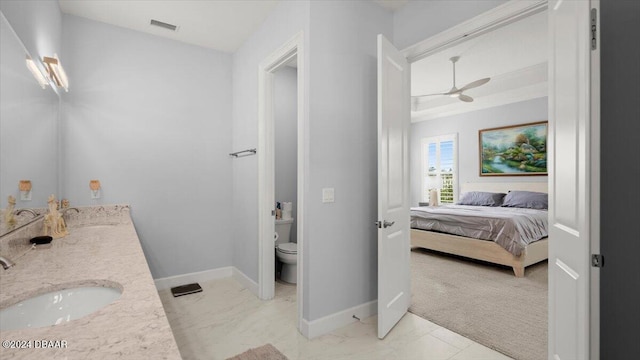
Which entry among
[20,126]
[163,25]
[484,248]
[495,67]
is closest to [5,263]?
[20,126]

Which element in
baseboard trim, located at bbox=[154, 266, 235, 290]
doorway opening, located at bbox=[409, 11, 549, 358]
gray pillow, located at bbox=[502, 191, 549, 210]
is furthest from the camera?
gray pillow, located at bbox=[502, 191, 549, 210]

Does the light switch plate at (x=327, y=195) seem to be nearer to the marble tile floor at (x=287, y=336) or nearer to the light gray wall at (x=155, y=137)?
the marble tile floor at (x=287, y=336)

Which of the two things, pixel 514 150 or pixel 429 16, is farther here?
pixel 514 150

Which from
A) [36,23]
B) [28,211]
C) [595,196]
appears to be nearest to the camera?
[595,196]

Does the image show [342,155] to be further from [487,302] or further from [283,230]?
[487,302]

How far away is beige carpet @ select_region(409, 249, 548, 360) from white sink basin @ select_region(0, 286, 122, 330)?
2.34 meters

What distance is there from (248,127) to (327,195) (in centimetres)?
139

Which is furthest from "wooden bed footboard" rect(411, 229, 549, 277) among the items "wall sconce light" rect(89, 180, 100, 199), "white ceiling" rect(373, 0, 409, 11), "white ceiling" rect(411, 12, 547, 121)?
"wall sconce light" rect(89, 180, 100, 199)

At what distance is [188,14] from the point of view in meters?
2.76

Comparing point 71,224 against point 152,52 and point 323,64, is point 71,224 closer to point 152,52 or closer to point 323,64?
point 152,52

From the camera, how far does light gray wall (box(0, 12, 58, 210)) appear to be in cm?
121

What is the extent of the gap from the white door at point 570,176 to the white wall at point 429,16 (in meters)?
0.57

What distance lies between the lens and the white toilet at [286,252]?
3.25 m

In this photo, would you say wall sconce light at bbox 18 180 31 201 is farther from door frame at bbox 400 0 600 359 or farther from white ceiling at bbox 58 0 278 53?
door frame at bbox 400 0 600 359
